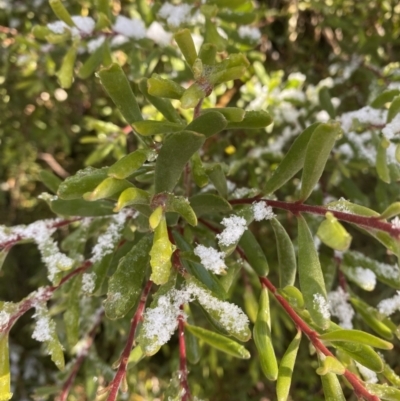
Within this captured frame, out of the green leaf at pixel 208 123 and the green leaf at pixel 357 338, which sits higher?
the green leaf at pixel 208 123

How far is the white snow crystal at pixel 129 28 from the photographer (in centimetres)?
116

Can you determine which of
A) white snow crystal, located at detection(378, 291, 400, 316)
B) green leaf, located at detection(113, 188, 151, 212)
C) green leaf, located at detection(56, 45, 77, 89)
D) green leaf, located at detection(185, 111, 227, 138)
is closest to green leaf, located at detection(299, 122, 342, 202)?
green leaf, located at detection(185, 111, 227, 138)

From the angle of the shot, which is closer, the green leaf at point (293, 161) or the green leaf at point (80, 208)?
the green leaf at point (293, 161)

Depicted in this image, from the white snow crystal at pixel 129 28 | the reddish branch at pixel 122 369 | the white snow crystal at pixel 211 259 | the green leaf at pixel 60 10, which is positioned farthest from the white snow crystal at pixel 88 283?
the white snow crystal at pixel 129 28

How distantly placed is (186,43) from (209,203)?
26cm

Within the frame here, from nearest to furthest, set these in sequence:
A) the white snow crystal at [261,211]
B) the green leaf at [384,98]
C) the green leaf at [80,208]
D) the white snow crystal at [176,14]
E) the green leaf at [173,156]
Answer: the green leaf at [173,156] < the white snow crystal at [261,211] < the green leaf at [80,208] < the green leaf at [384,98] < the white snow crystal at [176,14]

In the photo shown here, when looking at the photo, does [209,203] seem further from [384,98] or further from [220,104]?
[220,104]

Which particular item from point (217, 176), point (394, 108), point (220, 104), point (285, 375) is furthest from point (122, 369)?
point (220, 104)

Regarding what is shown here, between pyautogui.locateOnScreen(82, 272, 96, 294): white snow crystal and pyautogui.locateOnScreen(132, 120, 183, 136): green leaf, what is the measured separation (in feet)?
0.99

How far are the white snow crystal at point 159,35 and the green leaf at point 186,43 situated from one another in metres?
0.60

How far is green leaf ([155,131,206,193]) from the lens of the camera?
24.7 inches

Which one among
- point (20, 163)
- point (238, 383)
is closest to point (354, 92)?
point (238, 383)

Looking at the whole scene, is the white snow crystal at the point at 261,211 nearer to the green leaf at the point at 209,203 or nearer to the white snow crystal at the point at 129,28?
the green leaf at the point at 209,203

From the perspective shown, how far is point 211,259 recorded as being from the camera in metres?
0.71
